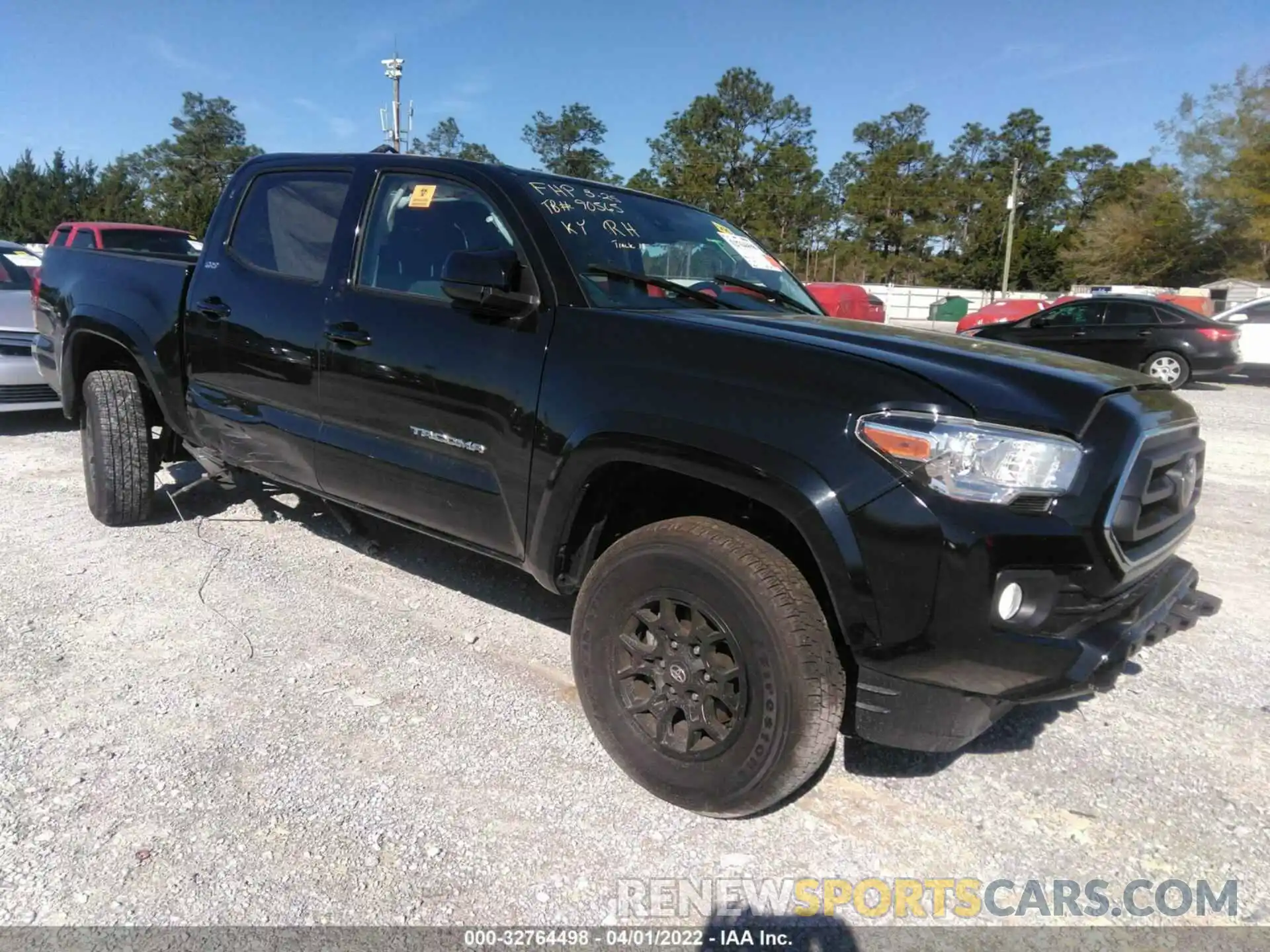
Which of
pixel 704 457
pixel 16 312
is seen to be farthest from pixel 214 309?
pixel 16 312

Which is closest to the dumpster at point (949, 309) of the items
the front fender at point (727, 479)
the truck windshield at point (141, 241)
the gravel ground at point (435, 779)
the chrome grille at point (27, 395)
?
the truck windshield at point (141, 241)

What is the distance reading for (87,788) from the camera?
2.53 m

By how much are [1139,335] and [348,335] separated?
540 inches

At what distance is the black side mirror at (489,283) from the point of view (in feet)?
9.00

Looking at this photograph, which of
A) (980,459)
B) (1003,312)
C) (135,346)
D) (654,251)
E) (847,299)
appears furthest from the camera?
(1003,312)

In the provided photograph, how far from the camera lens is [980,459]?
2.02 m

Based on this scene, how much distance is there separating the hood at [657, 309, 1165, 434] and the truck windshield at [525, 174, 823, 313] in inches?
8.5

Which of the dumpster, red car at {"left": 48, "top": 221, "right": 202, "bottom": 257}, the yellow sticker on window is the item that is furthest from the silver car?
the dumpster

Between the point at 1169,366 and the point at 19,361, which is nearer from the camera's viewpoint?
the point at 19,361

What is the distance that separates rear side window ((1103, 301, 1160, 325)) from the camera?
13.7m

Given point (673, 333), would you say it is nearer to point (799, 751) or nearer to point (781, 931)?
point (799, 751)

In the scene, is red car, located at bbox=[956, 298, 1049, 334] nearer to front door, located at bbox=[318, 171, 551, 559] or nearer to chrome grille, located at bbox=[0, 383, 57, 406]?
chrome grille, located at bbox=[0, 383, 57, 406]

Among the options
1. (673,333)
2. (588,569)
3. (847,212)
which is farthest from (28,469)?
(847,212)

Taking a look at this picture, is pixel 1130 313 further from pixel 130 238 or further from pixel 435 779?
pixel 130 238
